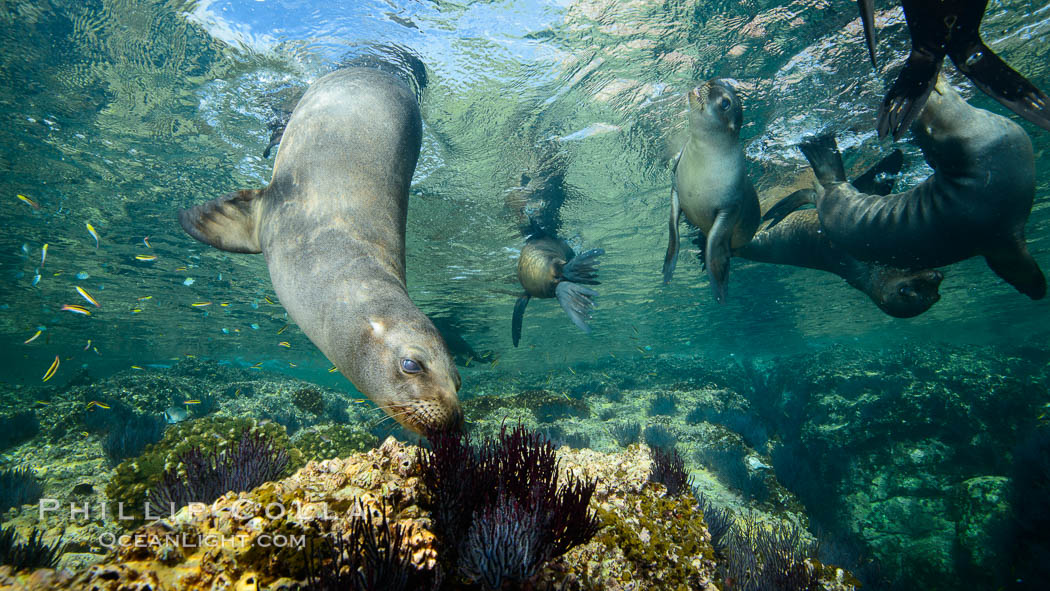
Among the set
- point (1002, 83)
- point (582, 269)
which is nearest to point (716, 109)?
point (1002, 83)

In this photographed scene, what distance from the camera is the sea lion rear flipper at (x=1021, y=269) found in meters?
4.55

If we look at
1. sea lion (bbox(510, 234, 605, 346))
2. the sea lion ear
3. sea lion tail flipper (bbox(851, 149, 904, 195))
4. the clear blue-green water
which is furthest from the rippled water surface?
the sea lion ear

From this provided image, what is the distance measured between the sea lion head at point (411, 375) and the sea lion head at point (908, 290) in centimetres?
662

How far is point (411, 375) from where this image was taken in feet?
7.33

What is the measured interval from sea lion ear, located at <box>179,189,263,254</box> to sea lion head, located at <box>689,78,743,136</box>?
15.7 ft

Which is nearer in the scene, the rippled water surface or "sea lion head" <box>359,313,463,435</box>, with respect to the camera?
"sea lion head" <box>359,313,463,435</box>

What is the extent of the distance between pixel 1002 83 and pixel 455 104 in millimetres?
7217

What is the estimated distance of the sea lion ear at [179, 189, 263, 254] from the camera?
3.29 meters

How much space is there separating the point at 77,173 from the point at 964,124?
16680 mm

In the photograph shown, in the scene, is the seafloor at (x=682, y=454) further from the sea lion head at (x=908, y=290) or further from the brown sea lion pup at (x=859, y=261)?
the brown sea lion pup at (x=859, y=261)

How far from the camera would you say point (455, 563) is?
6.01 ft

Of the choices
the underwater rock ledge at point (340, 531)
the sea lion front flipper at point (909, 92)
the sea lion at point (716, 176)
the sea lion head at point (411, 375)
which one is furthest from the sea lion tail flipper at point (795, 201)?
the sea lion head at point (411, 375)

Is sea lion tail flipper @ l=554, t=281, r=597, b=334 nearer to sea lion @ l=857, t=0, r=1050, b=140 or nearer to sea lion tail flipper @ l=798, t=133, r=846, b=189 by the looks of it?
sea lion @ l=857, t=0, r=1050, b=140

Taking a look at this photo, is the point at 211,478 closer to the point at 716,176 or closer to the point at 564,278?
the point at 564,278
